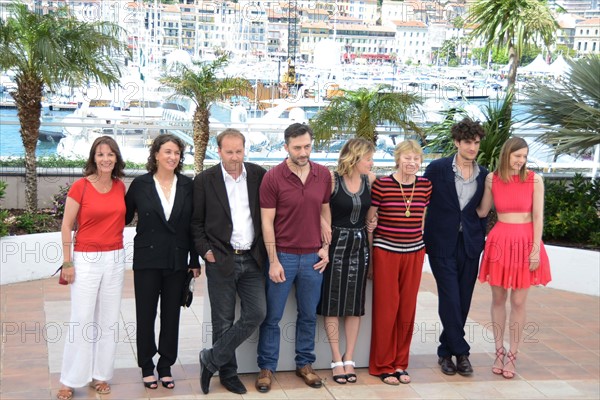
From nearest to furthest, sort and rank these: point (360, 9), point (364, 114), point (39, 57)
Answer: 1. point (39, 57)
2. point (364, 114)
3. point (360, 9)

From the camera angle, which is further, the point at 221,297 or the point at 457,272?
the point at 457,272

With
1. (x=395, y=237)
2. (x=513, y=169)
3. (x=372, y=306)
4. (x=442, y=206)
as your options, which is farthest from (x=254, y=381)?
(x=513, y=169)

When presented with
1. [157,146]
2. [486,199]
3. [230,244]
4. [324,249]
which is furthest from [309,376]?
[157,146]

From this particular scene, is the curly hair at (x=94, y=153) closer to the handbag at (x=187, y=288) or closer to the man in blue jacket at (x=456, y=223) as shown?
the handbag at (x=187, y=288)

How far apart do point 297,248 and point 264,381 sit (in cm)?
92

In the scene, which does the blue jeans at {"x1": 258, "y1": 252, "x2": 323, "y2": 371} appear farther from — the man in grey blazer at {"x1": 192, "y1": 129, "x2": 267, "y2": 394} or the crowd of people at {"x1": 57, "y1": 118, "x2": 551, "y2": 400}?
the man in grey blazer at {"x1": 192, "y1": 129, "x2": 267, "y2": 394}

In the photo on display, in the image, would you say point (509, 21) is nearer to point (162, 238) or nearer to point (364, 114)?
point (364, 114)

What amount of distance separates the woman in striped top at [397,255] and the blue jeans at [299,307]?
0.46 m

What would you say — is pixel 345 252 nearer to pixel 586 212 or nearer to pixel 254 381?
pixel 254 381

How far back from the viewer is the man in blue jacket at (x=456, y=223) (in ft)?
19.0

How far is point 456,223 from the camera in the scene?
19.0 feet

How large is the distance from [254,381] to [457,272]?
1603mm

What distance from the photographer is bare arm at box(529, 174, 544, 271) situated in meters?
5.79

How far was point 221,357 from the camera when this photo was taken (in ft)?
17.6
